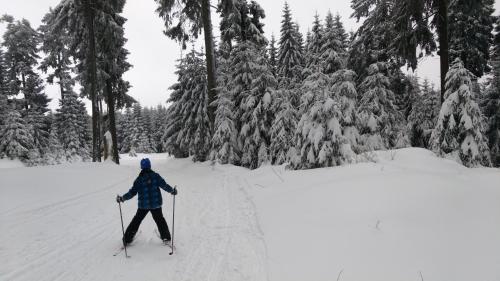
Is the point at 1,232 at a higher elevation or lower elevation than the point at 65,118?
lower

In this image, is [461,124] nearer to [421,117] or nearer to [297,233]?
[297,233]

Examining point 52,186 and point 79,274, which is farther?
point 52,186

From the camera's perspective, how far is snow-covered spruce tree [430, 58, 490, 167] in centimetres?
1033

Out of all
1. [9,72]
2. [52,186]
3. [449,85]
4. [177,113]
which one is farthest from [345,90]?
[9,72]

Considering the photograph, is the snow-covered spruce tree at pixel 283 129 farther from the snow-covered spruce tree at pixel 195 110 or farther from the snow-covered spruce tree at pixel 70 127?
the snow-covered spruce tree at pixel 70 127

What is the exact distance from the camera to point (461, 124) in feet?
34.7

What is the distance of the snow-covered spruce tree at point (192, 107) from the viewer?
90.3 feet

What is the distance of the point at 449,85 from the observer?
1098 centimetres

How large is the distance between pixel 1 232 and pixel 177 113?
979 inches

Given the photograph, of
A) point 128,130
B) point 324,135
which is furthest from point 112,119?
point 128,130

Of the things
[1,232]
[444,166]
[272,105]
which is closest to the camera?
[1,232]

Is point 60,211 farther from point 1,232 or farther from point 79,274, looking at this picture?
point 79,274

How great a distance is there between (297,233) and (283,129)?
404 inches

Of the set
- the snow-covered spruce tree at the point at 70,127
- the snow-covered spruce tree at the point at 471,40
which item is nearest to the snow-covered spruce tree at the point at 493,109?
the snow-covered spruce tree at the point at 471,40
